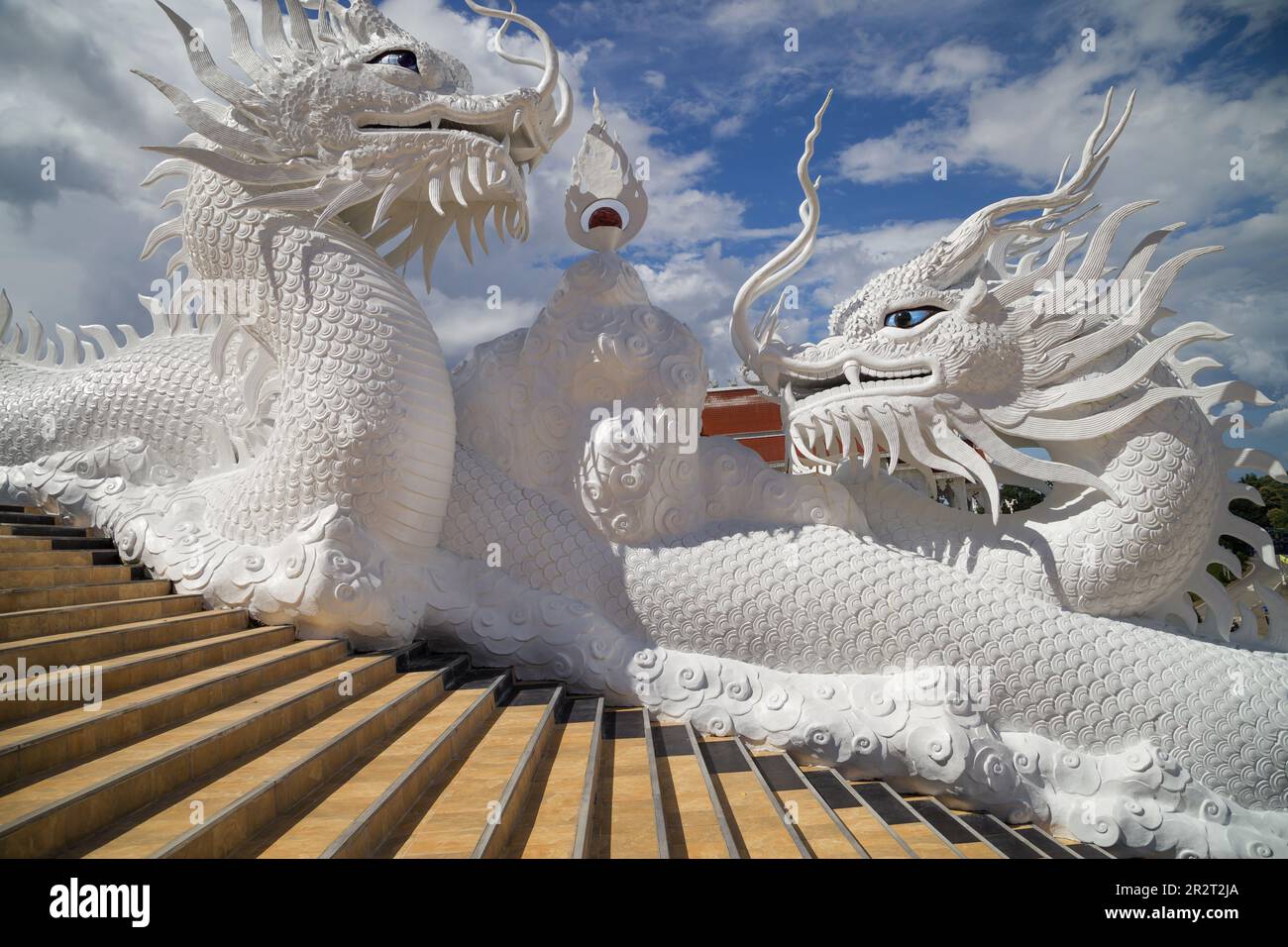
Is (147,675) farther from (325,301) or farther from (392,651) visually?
(325,301)

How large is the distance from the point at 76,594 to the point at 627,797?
2.85 meters

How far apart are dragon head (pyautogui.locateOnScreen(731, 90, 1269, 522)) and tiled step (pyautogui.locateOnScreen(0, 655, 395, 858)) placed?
317 cm

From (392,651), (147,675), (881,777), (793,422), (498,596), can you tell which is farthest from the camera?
(793,422)

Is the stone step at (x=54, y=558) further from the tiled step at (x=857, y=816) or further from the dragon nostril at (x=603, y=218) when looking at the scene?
the tiled step at (x=857, y=816)

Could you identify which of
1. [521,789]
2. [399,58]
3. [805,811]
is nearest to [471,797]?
[521,789]

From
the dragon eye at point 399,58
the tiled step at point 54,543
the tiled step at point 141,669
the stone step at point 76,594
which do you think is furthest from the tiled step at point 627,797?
the dragon eye at point 399,58

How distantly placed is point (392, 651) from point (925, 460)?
3.18 metres

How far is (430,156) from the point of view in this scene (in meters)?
4.43

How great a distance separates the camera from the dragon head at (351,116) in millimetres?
4320

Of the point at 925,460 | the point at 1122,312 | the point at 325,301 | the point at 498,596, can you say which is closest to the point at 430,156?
the point at 325,301

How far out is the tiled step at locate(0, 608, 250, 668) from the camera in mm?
2803

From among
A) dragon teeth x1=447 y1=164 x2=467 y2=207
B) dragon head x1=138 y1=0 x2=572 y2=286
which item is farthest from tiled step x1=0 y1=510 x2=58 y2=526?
dragon teeth x1=447 y1=164 x2=467 y2=207

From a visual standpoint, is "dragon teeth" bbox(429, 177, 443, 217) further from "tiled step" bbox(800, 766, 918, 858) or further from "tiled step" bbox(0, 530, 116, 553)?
"tiled step" bbox(800, 766, 918, 858)

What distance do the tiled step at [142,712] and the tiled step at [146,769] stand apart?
0.06m
